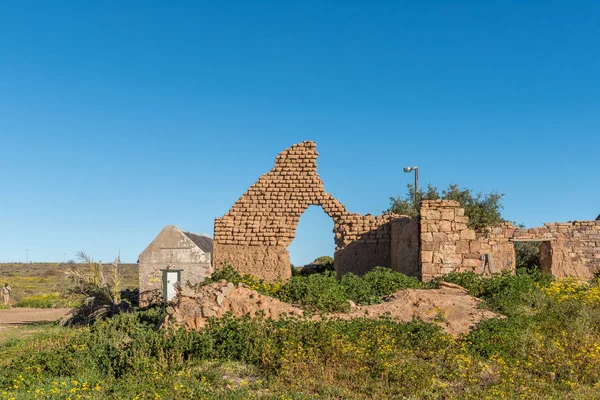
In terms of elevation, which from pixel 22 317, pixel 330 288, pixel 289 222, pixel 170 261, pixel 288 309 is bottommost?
pixel 22 317

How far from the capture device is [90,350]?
8.85 meters

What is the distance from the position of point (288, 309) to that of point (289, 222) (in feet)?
19.8

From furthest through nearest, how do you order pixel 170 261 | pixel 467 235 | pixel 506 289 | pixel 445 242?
pixel 467 235
pixel 445 242
pixel 170 261
pixel 506 289

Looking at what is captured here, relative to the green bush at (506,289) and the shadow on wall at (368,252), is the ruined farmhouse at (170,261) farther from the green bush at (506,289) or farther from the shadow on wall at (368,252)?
the green bush at (506,289)

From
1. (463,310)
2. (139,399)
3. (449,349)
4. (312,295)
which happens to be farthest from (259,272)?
(139,399)

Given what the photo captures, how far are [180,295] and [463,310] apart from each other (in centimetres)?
555

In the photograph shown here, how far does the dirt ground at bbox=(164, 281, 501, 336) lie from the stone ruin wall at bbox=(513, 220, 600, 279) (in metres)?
8.66

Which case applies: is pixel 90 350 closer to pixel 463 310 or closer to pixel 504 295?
pixel 463 310

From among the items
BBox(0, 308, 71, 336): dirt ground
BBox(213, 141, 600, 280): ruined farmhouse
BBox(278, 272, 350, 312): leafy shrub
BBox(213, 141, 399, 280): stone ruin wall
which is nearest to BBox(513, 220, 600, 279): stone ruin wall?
BBox(213, 141, 600, 280): ruined farmhouse

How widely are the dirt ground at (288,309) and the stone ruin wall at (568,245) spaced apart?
8.66 m

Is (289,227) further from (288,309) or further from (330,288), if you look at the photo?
(288,309)

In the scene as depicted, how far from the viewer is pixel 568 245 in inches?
755

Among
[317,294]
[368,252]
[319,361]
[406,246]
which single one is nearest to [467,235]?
[406,246]

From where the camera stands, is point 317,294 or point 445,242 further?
point 445,242
